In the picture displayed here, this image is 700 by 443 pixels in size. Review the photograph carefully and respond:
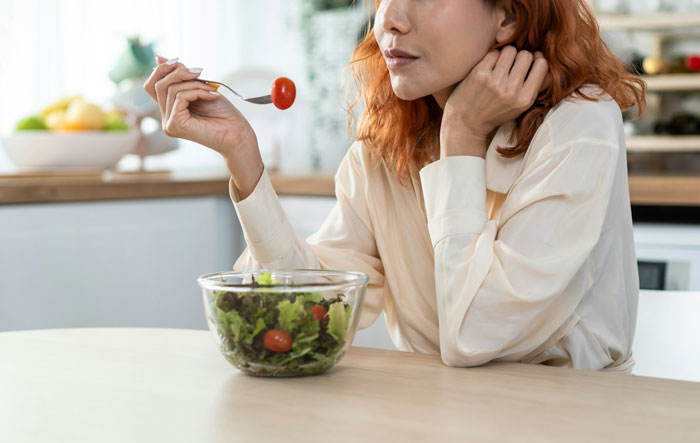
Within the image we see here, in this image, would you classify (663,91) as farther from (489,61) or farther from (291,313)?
(291,313)

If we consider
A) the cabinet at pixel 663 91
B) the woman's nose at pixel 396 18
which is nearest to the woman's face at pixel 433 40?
the woman's nose at pixel 396 18

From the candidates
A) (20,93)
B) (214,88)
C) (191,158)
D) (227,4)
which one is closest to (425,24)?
(214,88)

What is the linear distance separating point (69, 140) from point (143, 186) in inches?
11.8

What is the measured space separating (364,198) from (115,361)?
0.57 meters

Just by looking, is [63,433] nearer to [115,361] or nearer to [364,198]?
[115,361]

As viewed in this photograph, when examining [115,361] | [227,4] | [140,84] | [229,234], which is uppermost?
[227,4]

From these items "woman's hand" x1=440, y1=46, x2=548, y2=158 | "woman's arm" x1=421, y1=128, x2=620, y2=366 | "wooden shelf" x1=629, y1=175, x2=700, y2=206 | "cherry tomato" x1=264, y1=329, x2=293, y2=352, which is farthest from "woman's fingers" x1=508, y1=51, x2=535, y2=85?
"wooden shelf" x1=629, y1=175, x2=700, y2=206

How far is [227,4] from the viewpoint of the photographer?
429cm

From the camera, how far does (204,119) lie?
121cm

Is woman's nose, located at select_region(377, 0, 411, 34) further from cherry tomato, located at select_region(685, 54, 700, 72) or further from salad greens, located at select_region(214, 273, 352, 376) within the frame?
cherry tomato, located at select_region(685, 54, 700, 72)

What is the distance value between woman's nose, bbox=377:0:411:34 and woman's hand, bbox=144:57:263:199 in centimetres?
24

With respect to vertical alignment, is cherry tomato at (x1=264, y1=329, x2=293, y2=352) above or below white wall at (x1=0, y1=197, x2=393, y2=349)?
above

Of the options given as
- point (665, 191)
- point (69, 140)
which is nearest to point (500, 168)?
point (665, 191)

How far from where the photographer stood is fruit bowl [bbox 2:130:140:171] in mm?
2418
